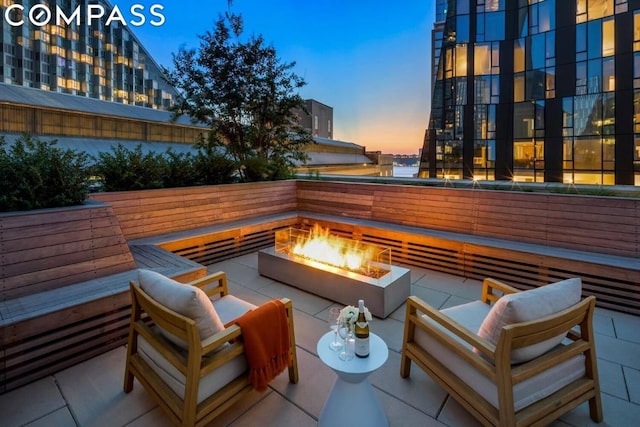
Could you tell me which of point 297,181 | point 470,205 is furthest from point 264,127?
point 470,205

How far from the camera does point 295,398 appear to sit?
2236 mm

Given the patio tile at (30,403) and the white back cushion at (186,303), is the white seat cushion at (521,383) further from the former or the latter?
the patio tile at (30,403)

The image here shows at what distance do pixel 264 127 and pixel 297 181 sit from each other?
4.50ft

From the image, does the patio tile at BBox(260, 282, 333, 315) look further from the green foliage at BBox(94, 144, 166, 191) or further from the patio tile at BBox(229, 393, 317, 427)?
the green foliage at BBox(94, 144, 166, 191)

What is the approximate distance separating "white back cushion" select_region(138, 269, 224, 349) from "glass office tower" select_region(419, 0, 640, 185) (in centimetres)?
1321

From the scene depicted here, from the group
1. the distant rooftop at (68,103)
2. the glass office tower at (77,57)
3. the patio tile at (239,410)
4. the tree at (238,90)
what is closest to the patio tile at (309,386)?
the patio tile at (239,410)

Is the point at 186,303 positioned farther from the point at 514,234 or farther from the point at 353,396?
the point at 514,234

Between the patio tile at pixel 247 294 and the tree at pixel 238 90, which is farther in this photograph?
the tree at pixel 238 90

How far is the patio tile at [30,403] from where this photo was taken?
2053 mm

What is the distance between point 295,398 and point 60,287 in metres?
2.21

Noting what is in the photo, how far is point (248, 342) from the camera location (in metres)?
2.01

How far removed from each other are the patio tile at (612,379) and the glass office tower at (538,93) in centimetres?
1172

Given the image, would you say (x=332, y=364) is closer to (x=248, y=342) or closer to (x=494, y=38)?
(x=248, y=342)

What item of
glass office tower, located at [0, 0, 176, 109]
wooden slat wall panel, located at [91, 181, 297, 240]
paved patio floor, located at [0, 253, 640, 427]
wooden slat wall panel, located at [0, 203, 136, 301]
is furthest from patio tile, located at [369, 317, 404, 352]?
glass office tower, located at [0, 0, 176, 109]
